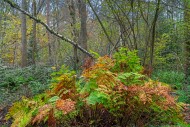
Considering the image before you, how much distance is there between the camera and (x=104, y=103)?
10.3 feet

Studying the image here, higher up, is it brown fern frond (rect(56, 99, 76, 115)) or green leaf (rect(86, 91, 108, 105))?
green leaf (rect(86, 91, 108, 105))

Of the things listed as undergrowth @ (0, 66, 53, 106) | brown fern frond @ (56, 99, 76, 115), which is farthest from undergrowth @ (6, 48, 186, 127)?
undergrowth @ (0, 66, 53, 106)

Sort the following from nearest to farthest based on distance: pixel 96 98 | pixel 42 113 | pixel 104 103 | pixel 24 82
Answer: pixel 42 113 < pixel 96 98 < pixel 104 103 < pixel 24 82

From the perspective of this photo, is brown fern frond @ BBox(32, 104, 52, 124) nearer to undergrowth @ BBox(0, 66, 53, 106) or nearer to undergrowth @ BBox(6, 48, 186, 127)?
undergrowth @ BBox(6, 48, 186, 127)

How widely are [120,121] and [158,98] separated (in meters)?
0.61

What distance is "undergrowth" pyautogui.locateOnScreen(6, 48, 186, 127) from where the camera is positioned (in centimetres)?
299

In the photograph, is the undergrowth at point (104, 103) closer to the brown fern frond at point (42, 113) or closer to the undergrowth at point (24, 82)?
the brown fern frond at point (42, 113)

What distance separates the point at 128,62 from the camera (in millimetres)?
3824

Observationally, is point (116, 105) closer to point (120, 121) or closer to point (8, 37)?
point (120, 121)

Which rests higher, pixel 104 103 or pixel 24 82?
pixel 104 103

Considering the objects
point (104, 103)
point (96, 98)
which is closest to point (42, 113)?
point (96, 98)

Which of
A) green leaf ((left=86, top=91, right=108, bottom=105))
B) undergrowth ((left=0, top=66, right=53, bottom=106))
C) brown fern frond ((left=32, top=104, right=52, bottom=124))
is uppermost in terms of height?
green leaf ((left=86, top=91, right=108, bottom=105))

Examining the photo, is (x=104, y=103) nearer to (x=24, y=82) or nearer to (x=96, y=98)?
(x=96, y=98)

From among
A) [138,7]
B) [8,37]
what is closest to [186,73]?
[138,7]
